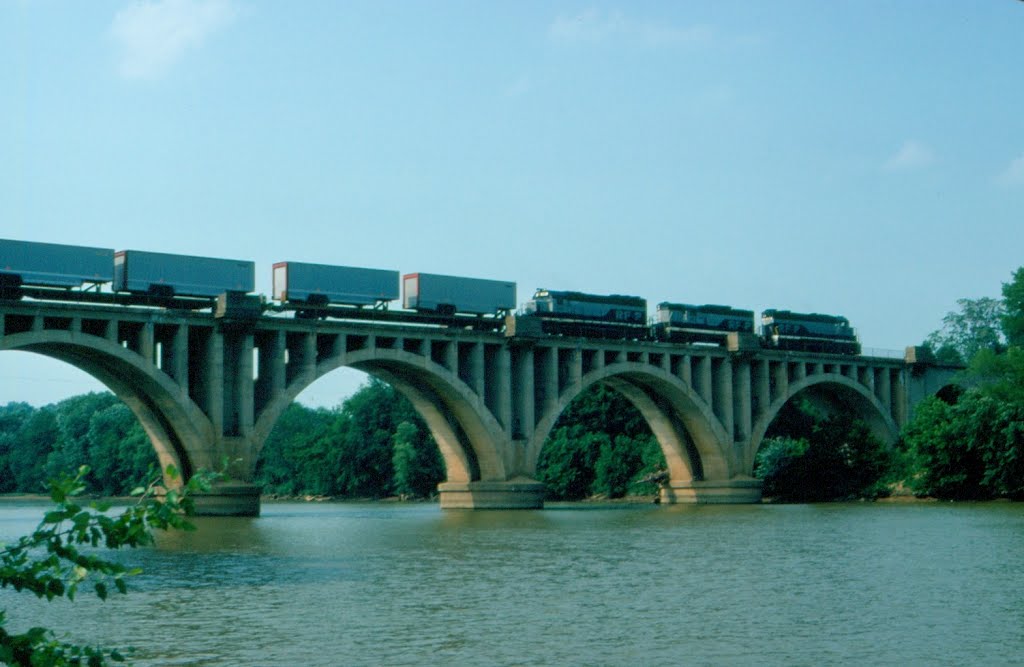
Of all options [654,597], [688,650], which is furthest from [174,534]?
[688,650]

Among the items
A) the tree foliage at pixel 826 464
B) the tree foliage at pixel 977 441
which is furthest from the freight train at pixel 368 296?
the tree foliage at pixel 977 441

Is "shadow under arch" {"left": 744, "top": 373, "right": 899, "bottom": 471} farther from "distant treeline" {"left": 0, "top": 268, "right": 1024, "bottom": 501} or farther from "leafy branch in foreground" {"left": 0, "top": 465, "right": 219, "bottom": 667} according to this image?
"leafy branch in foreground" {"left": 0, "top": 465, "right": 219, "bottom": 667}

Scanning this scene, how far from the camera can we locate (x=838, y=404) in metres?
86.1

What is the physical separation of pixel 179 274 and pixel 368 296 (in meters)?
9.36

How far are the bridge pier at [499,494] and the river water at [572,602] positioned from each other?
23748mm

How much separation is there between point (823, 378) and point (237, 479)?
40.2 m

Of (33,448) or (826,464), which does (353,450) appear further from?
(826,464)

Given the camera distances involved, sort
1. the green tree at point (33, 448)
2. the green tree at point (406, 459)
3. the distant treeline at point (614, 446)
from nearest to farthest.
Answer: the distant treeline at point (614, 446)
the green tree at point (406, 459)
the green tree at point (33, 448)

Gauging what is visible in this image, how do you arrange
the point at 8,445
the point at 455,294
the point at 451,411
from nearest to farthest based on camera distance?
the point at 455,294
the point at 451,411
the point at 8,445

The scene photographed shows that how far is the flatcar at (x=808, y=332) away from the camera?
7956 cm

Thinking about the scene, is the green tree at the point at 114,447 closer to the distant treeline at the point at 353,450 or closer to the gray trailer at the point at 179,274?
the distant treeline at the point at 353,450

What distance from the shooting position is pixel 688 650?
53.5 feet

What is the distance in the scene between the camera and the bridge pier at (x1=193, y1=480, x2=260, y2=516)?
53344 millimetres

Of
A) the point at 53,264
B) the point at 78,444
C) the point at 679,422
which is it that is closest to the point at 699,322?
the point at 679,422
